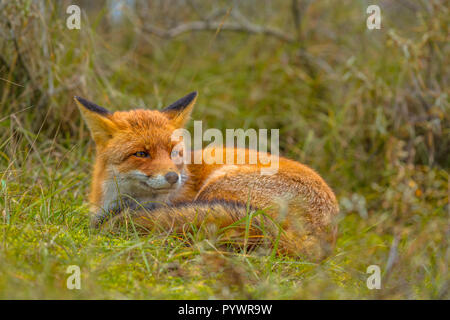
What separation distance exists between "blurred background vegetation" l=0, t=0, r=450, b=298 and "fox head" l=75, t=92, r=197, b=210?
29 centimetres

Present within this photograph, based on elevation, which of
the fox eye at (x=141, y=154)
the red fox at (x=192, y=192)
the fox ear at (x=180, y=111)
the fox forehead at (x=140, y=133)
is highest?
the fox ear at (x=180, y=111)

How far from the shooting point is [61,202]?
118 inches

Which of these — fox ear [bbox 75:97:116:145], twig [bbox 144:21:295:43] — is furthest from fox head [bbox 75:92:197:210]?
twig [bbox 144:21:295:43]

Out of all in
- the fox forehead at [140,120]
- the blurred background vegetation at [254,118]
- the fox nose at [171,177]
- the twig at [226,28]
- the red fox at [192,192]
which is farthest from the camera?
the twig at [226,28]

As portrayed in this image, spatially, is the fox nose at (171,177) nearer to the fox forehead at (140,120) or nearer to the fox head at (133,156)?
the fox head at (133,156)

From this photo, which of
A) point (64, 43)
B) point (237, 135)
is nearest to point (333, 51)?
point (237, 135)

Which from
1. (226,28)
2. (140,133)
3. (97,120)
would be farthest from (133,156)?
(226,28)

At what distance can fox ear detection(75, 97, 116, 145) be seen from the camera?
3.19 meters

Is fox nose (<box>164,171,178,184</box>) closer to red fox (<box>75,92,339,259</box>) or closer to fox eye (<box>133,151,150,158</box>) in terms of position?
red fox (<box>75,92,339,259</box>)

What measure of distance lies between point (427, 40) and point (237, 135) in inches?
103

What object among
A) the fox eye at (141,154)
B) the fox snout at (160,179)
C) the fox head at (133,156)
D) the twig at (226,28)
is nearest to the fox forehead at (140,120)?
the fox head at (133,156)

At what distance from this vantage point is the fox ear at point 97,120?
10.5 feet

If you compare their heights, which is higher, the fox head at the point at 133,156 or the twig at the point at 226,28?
the twig at the point at 226,28

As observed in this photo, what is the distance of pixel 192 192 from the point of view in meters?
3.49
